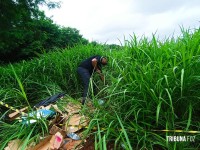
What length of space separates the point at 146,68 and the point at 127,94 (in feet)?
1.03

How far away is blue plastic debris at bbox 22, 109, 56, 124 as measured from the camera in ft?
9.55

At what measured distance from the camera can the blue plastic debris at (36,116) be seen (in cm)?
291

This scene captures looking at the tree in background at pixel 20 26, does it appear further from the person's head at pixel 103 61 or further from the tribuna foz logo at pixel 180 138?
the tribuna foz logo at pixel 180 138

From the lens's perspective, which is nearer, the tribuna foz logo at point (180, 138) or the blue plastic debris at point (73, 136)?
the tribuna foz logo at point (180, 138)

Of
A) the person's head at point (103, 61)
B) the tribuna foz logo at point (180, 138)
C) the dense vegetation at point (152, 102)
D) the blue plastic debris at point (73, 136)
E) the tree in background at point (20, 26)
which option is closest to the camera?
the tribuna foz logo at point (180, 138)

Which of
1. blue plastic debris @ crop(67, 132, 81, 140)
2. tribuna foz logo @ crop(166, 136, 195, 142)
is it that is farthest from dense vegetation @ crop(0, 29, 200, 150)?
blue plastic debris @ crop(67, 132, 81, 140)

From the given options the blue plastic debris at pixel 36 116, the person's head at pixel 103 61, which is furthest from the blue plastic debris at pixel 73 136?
the person's head at pixel 103 61

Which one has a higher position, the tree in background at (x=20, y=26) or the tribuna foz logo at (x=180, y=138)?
the tree in background at (x=20, y=26)

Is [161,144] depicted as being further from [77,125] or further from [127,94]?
[77,125]

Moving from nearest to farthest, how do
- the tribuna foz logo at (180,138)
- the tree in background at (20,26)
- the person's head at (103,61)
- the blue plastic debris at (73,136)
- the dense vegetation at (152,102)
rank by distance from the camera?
the tribuna foz logo at (180,138)
the dense vegetation at (152,102)
the blue plastic debris at (73,136)
the person's head at (103,61)
the tree in background at (20,26)

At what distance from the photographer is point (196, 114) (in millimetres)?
2438

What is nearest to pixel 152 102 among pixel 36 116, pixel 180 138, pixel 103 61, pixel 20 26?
pixel 180 138

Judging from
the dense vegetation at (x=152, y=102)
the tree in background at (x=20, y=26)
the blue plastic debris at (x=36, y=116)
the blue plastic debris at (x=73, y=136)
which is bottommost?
the blue plastic debris at (x=73, y=136)

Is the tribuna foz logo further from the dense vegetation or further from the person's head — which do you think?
the person's head
